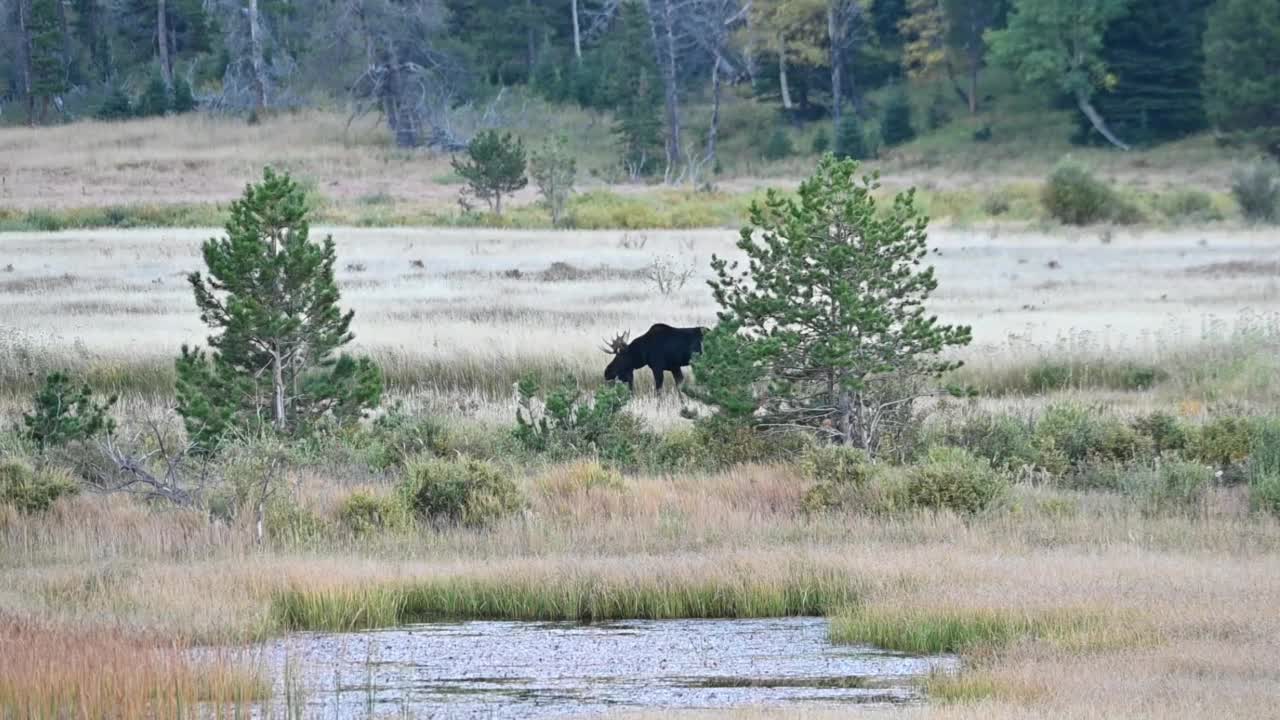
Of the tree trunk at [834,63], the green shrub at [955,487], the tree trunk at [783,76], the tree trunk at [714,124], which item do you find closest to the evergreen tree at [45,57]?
the tree trunk at [714,124]

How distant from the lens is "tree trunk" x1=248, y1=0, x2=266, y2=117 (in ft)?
225

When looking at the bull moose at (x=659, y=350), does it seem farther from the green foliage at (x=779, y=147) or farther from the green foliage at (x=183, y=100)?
the green foliage at (x=183, y=100)

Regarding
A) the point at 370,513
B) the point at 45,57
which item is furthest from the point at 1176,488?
the point at 45,57

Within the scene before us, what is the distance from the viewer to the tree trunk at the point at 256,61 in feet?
225

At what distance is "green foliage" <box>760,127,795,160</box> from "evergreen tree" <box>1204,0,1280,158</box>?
16.4m

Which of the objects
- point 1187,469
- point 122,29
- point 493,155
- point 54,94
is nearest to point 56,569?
point 1187,469

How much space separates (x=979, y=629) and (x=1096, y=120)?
64.3 metres

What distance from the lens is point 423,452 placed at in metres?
16.5

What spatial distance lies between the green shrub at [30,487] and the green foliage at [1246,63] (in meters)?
56.6

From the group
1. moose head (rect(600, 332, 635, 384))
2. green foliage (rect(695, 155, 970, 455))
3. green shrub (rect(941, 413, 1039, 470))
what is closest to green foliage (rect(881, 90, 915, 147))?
moose head (rect(600, 332, 635, 384))

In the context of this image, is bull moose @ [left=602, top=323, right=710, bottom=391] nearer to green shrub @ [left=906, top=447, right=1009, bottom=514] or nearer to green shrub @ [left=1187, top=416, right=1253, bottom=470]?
green shrub @ [left=1187, top=416, right=1253, bottom=470]

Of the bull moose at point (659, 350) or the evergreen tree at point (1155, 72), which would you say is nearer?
the bull moose at point (659, 350)

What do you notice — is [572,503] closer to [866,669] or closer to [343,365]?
[343,365]

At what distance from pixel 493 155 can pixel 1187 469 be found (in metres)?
38.9
